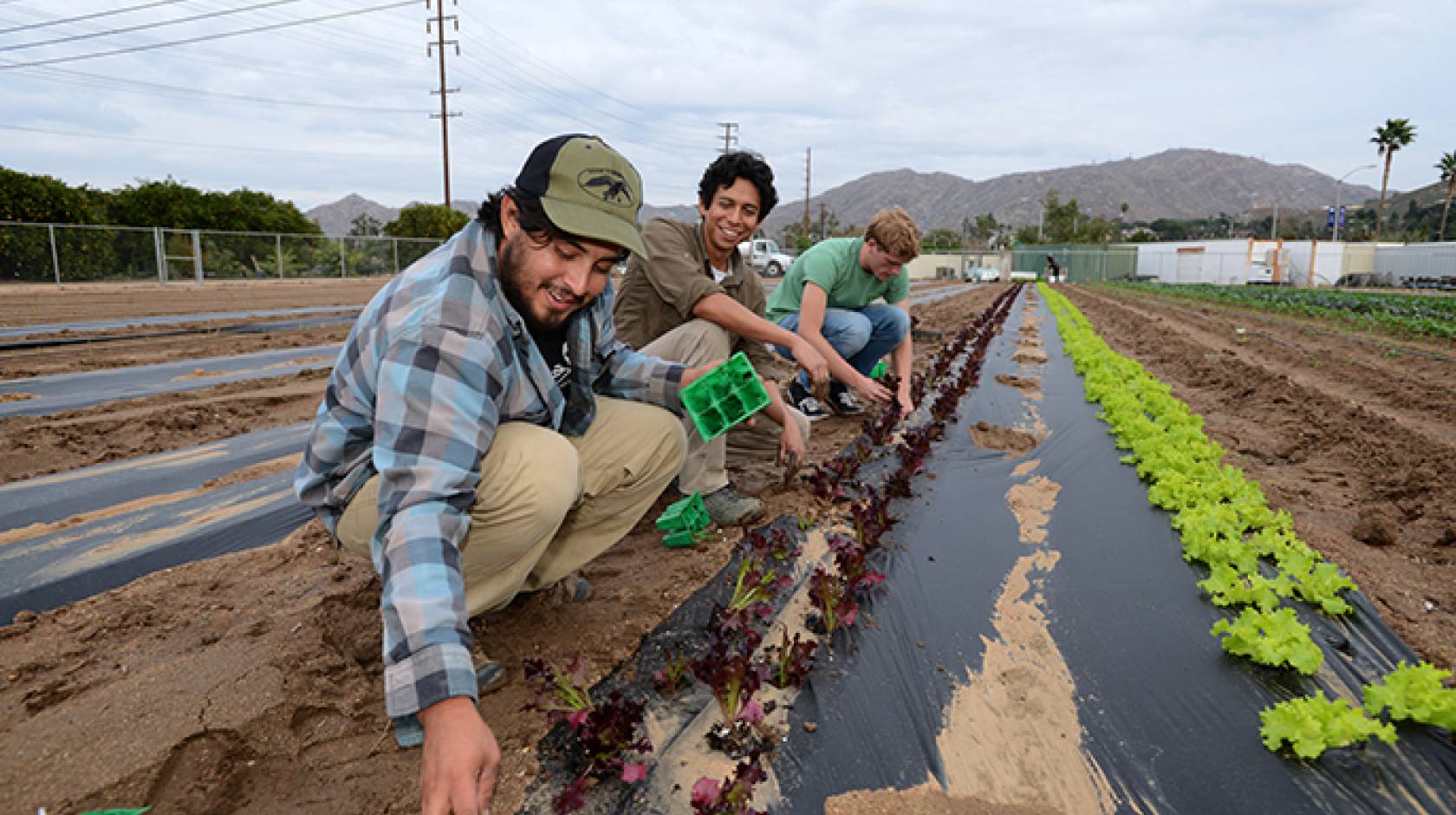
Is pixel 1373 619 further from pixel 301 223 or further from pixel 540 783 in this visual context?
pixel 301 223

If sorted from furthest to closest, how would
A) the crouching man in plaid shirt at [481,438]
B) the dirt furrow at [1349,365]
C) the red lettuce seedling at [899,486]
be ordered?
1. the dirt furrow at [1349,365]
2. the red lettuce seedling at [899,486]
3. the crouching man in plaid shirt at [481,438]

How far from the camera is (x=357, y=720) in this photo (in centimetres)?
202

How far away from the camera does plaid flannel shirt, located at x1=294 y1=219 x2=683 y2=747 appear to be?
48.1 inches

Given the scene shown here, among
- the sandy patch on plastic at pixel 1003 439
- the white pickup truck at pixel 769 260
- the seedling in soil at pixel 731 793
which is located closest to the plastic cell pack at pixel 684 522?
the seedling in soil at pixel 731 793

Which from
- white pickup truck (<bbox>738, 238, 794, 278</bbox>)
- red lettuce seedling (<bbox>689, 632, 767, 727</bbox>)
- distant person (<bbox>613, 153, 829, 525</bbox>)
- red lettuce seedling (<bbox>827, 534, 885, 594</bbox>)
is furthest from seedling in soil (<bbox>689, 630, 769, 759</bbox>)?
white pickup truck (<bbox>738, 238, 794, 278</bbox>)

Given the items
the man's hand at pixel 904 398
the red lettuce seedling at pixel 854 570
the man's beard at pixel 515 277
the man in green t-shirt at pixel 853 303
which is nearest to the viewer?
the man's beard at pixel 515 277

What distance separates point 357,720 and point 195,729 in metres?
0.38

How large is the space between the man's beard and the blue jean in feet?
11.2

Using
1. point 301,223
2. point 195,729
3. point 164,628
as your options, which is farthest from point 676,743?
point 301,223

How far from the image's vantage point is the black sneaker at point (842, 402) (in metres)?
6.02

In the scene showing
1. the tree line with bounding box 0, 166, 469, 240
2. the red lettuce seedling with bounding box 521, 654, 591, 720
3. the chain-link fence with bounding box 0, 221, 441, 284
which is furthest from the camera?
the tree line with bounding box 0, 166, 469, 240

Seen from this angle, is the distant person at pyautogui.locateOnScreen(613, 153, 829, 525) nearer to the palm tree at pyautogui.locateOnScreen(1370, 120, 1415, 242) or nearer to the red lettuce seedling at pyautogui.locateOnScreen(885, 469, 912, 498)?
the red lettuce seedling at pyautogui.locateOnScreen(885, 469, 912, 498)

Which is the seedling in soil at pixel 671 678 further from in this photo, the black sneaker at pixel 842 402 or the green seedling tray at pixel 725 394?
the black sneaker at pixel 842 402

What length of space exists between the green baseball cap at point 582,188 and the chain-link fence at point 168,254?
1548 cm
